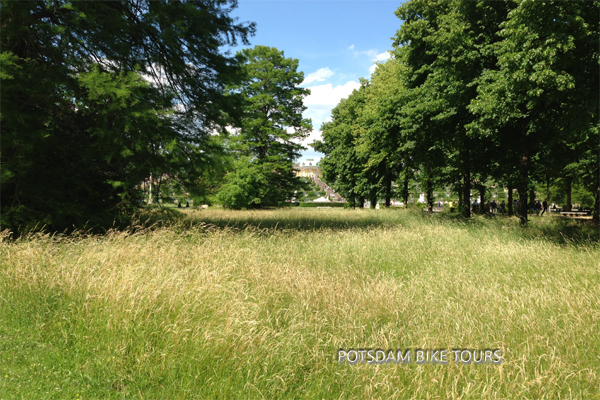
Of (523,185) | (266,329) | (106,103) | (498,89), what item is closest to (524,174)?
(523,185)

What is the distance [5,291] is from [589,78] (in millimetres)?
12921

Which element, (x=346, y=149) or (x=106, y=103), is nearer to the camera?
(x=106, y=103)

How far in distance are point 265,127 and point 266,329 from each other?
24655mm

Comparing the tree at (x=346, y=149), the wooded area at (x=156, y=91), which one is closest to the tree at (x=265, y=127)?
the tree at (x=346, y=149)

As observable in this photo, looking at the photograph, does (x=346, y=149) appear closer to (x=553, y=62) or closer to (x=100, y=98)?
(x=553, y=62)

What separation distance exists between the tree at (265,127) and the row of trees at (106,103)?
53.1 feet

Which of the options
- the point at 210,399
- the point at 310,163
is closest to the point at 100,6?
the point at 210,399

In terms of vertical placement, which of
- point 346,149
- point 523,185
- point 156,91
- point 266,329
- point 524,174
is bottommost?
point 266,329

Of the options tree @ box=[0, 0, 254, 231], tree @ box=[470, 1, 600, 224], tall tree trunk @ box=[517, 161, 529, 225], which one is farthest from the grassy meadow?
tall tree trunk @ box=[517, 161, 529, 225]

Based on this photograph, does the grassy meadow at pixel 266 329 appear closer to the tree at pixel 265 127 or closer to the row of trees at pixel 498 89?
the row of trees at pixel 498 89

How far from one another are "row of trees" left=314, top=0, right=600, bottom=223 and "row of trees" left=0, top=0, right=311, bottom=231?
739 centimetres

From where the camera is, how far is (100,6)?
7.79 meters

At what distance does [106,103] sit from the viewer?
867 centimetres

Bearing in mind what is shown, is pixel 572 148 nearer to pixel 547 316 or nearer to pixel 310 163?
pixel 547 316
